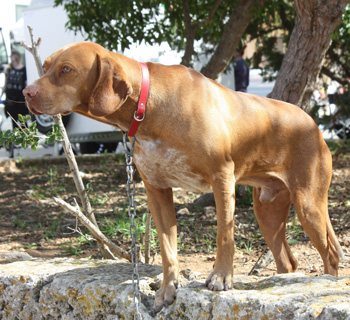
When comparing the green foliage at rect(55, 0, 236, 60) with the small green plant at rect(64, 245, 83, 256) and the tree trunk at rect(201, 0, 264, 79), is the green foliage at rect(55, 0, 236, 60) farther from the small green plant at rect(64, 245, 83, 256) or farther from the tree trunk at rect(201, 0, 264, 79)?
the small green plant at rect(64, 245, 83, 256)

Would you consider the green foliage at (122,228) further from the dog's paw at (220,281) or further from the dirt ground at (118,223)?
the dog's paw at (220,281)

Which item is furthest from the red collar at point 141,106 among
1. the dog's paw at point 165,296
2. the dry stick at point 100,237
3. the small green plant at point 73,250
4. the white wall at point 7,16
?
the white wall at point 7,16

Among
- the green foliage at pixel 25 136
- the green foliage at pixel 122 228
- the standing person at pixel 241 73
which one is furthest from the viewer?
the standing person at pixel 241 73

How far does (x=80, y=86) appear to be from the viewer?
12.5 ft

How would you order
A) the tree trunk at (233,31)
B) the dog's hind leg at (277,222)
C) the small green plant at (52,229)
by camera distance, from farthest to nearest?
the tree trunk at (233,31) → the small green plant at (52,229) → the dog's hind leg at (277,222)

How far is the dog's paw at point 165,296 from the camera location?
399 cm

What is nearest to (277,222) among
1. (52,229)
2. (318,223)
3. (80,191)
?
(318,223)

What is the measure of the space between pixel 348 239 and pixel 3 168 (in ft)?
23.6

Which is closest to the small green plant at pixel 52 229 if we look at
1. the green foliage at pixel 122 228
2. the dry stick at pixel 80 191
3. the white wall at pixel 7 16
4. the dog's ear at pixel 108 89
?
the green foliage at pixel 122 228

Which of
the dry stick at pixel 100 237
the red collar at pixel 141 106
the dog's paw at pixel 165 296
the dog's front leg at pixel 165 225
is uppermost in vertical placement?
the red collar at pixel 141 106

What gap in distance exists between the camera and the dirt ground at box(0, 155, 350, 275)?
675 cm

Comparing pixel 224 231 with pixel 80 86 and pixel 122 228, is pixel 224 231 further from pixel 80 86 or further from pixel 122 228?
pixel 122 228

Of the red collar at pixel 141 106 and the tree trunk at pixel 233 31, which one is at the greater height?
the red collar at pixel 141 106

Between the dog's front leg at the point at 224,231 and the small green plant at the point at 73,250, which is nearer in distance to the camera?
the dog's front leg at the point at 224,231
